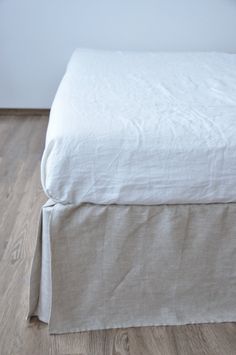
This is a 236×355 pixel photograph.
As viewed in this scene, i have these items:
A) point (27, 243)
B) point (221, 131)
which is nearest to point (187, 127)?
point (221, 131)

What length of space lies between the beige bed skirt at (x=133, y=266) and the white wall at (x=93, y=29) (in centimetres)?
207

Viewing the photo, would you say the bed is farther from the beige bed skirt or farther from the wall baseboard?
the wall baseboard

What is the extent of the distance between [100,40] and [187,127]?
6.37ft

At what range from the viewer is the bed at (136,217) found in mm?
1130

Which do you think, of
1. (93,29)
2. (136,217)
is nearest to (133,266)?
(136,217)

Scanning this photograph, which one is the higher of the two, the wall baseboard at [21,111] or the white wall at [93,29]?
the white wall at [93,29]

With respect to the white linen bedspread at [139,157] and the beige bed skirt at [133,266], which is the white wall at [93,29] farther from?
the beige bed skirt at [133,266]

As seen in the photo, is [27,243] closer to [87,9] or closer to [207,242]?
[207,242]

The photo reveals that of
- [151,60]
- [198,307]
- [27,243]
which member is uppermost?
[151,60]

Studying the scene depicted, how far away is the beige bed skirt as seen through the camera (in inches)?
46.1

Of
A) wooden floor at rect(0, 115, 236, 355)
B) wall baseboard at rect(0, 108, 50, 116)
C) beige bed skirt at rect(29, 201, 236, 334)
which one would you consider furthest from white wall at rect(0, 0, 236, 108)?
beige bed skirt at rect(29, 201, 236, 334)

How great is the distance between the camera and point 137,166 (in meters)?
1.13

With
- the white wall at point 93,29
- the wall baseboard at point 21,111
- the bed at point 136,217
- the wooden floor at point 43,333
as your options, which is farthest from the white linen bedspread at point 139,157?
the wall baseboard at point 21,111

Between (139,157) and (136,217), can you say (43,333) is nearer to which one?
(136,217)
